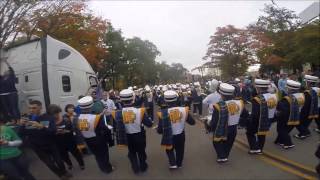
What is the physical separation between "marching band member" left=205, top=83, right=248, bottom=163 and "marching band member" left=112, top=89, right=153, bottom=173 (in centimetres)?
143

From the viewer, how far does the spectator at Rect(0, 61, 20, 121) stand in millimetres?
11203

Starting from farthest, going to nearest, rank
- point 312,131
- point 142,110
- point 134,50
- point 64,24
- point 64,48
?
1. point 134,50
2. point 64,24
3. point 64,48
4. point 312,131
5. point 142,110

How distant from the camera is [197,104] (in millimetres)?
21297

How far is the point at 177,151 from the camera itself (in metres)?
8.66

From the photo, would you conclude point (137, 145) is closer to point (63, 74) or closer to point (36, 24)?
point (63, 74)

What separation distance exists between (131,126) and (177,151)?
1.08 meters

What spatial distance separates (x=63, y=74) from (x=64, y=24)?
12.1 meters

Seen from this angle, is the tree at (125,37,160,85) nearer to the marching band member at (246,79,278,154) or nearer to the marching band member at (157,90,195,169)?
the marching band member at (246,79,278,154)

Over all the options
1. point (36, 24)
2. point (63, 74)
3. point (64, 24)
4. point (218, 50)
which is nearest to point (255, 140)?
point (63, 74)

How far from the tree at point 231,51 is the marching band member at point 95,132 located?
37503 mm

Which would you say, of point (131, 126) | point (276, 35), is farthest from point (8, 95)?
point (276, 35)

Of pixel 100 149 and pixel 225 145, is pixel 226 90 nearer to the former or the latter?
pixel 225 145

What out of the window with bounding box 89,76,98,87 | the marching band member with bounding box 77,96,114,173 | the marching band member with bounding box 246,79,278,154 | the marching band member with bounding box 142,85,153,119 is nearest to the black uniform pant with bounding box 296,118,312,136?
the marching band member with bounding box 246,79,278,154

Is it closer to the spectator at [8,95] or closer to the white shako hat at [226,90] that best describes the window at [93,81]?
the spectator at [8,95]
